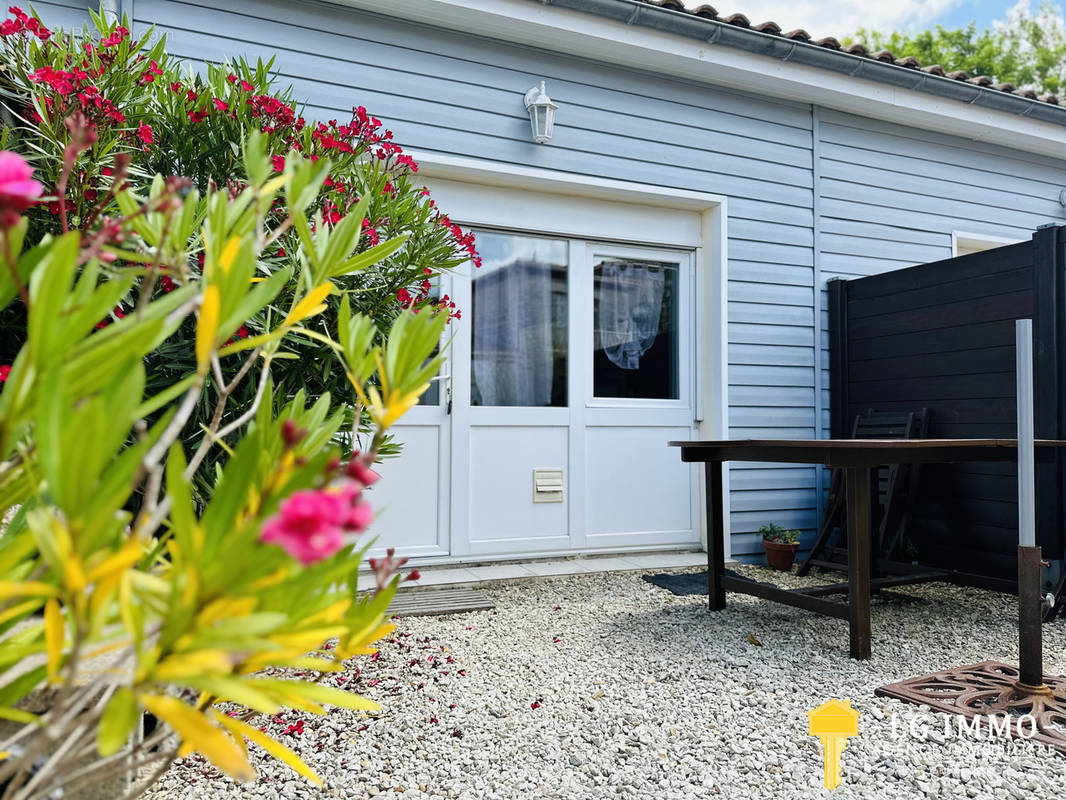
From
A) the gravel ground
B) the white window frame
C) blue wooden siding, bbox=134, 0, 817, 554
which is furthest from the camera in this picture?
the white window frame

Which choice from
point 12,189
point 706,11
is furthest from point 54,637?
point 706,11

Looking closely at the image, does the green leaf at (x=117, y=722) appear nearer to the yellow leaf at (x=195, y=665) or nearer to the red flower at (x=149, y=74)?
the yellow leaf at (x=195, y=665)

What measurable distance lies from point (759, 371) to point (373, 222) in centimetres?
307

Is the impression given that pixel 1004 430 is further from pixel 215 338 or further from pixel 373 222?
pixel 215 338

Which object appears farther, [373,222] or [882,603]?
[882,603]

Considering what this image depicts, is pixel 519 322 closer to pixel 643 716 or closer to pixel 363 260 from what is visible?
pixel 643 716

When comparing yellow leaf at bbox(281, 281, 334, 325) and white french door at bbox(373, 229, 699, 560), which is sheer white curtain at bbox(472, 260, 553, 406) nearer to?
white french door at bbox(373, 229, 699, 560)

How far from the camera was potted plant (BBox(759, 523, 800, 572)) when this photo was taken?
4.38 metres

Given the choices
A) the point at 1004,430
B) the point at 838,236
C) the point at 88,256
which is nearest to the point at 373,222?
the point at 88,256

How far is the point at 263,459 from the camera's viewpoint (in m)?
0.82

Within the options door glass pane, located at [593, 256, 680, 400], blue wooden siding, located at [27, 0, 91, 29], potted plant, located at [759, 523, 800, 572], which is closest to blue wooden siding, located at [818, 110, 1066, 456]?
potted plant, located at [759, 523, 800, 572]

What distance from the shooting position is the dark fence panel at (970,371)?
3.57 m

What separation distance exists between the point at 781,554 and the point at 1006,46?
799 inches

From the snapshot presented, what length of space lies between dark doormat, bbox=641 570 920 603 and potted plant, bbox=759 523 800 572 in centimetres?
50
